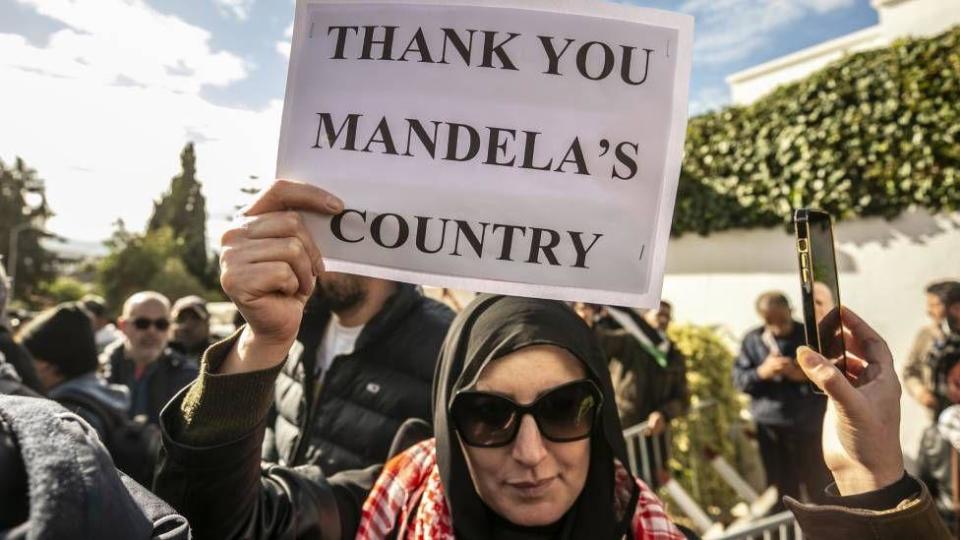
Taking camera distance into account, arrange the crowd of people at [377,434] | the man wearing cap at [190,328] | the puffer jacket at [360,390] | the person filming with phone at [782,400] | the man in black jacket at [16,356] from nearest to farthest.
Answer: the crowd of people at [377,434] < the puffer jacket at [360,390] < the man in black jacket at [16,356] < the person filming with phone at [782,400] < the man wearing cap at [190,328]

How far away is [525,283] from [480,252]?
10cm

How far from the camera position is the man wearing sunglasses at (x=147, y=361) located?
425cm

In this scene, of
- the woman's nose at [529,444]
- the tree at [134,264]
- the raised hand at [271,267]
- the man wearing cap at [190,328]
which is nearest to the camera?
the raised hand at [271,267]

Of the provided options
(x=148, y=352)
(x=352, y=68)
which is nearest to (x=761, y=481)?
(x=148, y=352)

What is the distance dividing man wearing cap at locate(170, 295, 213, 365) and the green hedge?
641 cm

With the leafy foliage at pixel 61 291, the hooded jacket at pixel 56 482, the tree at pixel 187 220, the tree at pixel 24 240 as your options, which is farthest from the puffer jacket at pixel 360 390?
the leafy foliage at pixel 61 291

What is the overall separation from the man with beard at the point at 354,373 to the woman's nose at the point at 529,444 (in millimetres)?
864

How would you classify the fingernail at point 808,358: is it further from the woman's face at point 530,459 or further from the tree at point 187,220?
the tree at point 187,220

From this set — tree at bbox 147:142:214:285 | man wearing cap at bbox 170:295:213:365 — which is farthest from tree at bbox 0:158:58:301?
man wearing cap at bbox 170:295:213:365

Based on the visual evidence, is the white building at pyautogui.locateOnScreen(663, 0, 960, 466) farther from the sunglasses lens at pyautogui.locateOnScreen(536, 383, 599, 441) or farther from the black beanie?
the black beanie

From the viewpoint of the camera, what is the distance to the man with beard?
2273 mm

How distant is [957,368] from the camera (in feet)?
11.1

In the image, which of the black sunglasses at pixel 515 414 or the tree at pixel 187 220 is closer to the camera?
the black sunglasses at pixel 515 414

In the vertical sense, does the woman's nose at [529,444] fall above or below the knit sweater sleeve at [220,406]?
below
